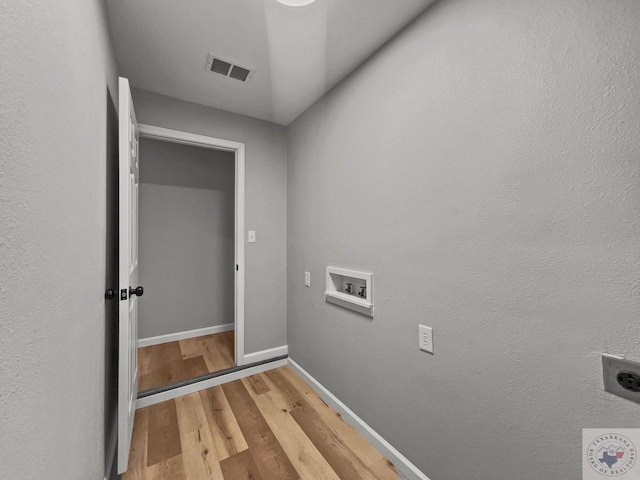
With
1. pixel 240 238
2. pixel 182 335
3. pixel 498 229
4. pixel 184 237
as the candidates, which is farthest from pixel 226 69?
pixel 182 335

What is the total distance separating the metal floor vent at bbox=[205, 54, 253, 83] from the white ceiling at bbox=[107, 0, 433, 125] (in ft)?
0.12

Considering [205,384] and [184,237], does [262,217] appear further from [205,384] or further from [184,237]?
[205,384]

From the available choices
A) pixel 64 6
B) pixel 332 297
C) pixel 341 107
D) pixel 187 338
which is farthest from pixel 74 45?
pixel 187 338

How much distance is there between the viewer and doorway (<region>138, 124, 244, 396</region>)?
2.89m

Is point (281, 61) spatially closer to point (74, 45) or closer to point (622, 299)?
point (74, 45)

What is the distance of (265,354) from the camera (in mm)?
2510

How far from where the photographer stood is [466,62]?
1.13 m

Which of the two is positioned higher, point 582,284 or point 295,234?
point 295,234

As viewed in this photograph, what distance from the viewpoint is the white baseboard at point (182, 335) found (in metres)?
2.92

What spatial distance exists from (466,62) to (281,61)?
111 centimetres

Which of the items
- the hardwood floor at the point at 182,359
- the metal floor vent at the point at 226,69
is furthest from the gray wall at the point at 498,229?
the hardwood floor at the point at 182,359

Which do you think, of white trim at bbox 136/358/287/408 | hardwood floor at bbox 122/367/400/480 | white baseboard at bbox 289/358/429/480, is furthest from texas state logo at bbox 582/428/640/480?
white trim at bbox 136/358/287/408

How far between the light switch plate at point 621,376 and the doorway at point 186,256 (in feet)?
8.08

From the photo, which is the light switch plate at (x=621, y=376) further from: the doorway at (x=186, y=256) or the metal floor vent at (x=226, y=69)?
the doorway at (x=186, y=256)
